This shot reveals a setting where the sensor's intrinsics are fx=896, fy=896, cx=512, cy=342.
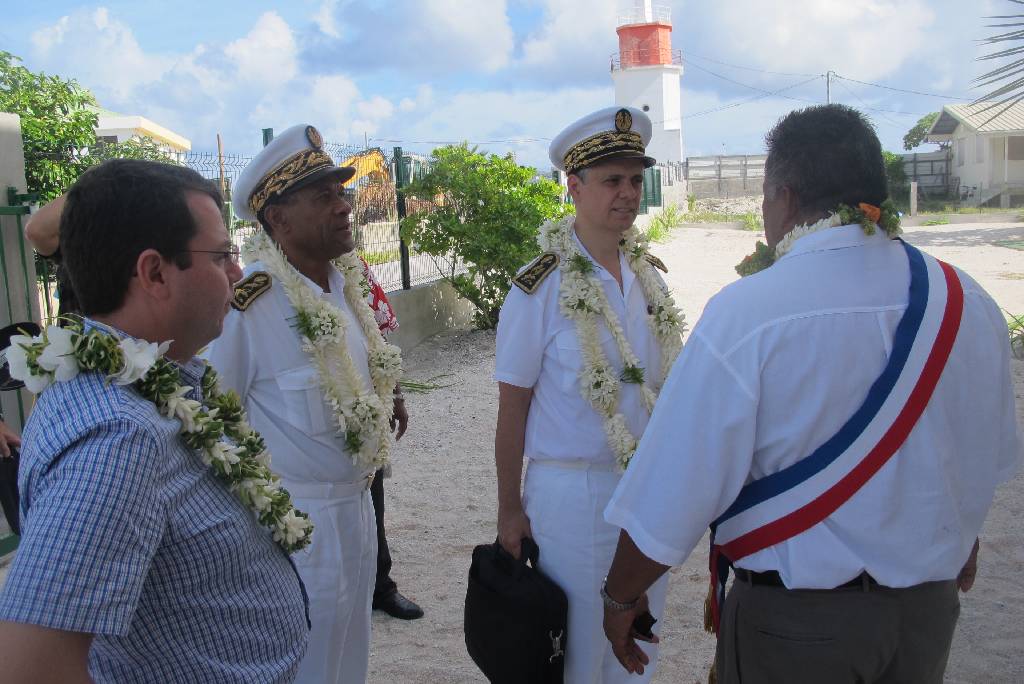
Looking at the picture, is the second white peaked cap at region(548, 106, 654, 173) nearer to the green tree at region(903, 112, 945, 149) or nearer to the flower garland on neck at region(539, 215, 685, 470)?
the flower garland on neck at region(539, 215, 685, 470)

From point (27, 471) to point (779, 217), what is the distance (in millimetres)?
1571

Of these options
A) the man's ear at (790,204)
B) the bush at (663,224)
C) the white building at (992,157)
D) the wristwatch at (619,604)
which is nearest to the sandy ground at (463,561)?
the wristwatch at (619,604)

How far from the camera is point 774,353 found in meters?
1.80

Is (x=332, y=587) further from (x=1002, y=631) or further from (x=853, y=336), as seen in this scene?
(x=1002, y=631)

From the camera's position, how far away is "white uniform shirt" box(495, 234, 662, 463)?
9.36ft

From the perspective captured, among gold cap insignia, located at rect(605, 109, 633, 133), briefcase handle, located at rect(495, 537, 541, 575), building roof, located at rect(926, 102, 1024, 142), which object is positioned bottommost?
briefcase handle, located at rect(495, 537, 541, 575)

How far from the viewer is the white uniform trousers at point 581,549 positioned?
277 cm

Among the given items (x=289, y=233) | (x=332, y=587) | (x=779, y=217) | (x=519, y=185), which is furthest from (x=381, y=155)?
(x=779, y=217)

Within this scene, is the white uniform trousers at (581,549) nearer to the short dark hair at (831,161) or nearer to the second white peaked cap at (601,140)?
the second white peaked cap at (601,140)

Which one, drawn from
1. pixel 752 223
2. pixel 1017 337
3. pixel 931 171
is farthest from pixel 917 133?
pixel 1017 337

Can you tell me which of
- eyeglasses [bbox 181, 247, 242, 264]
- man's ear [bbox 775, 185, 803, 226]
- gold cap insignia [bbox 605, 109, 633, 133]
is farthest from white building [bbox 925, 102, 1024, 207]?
eyeglasses [bbox 181, 247, 242, 264]

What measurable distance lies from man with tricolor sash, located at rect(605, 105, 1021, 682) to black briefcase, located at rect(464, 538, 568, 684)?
75cm

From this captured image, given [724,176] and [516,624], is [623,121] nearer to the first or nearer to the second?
[516,624]

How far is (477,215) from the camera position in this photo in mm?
11266
